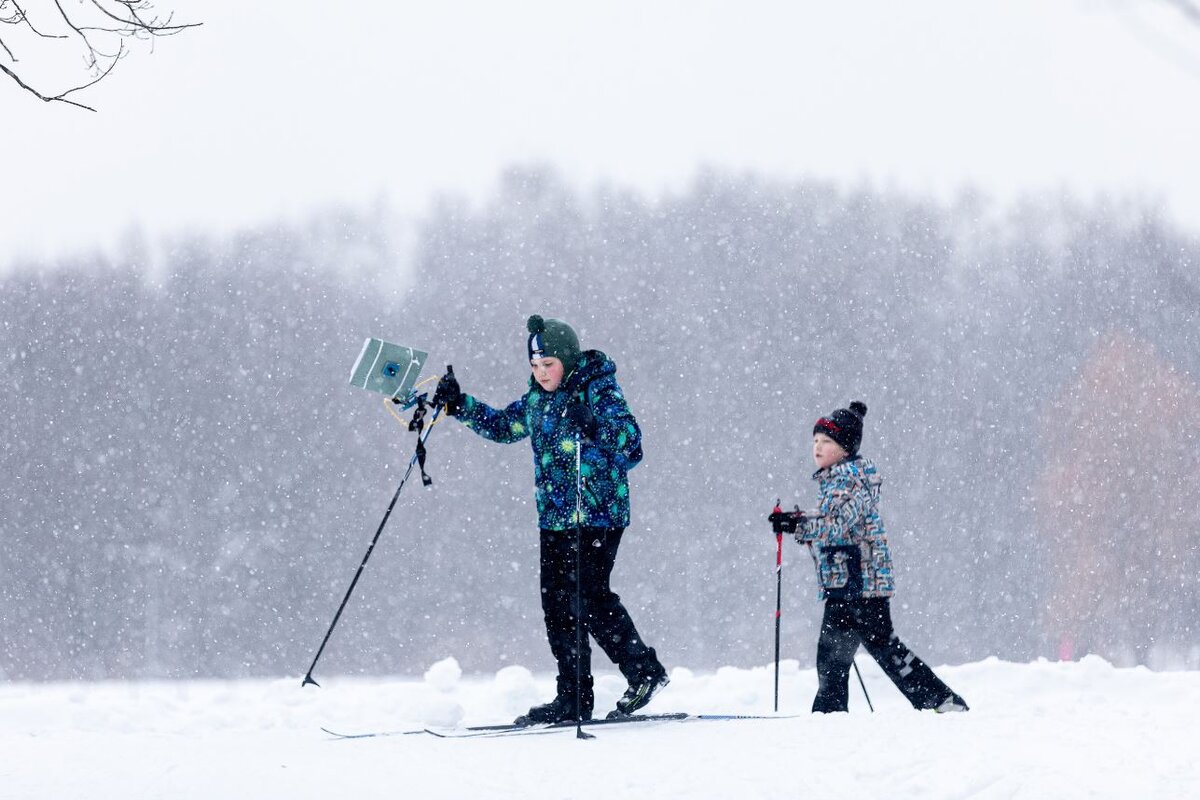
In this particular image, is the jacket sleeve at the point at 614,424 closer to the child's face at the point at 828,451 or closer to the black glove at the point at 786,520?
the black glove at the point at 786,520

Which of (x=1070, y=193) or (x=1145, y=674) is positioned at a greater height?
(x=1070, y=193)

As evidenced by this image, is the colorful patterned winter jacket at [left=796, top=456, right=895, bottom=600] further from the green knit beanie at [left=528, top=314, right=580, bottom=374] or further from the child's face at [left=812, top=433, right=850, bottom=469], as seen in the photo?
the green knit beanie at [left=528, top=314, right=580, bottom=374]

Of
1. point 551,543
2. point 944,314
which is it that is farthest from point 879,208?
point 551,543

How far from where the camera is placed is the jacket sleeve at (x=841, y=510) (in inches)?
245

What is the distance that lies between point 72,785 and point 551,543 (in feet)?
8.06

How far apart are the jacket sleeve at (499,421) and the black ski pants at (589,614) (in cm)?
63

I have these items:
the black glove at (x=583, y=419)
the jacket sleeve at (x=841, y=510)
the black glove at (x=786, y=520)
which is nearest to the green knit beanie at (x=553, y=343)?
the black glove at (x=583, y=419)

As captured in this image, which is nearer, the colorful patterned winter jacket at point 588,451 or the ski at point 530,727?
the ski at point 530,727

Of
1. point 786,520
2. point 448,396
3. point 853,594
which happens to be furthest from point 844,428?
point 448,396

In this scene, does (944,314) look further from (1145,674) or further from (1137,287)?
(1145,674)

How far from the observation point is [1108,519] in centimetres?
2831

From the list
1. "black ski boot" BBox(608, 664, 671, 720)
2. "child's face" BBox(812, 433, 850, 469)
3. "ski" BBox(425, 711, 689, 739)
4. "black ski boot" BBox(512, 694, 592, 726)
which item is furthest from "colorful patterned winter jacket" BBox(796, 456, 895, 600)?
"black ski boot" BBox(512, 694, 592, 726)

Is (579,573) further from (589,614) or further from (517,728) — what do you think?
(517,728)

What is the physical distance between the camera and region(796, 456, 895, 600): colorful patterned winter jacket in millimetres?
6207
